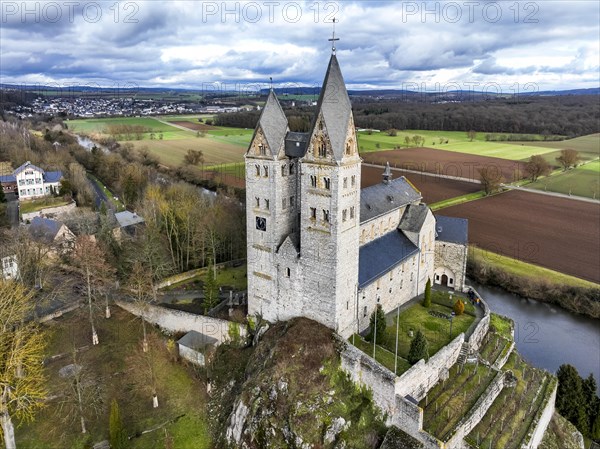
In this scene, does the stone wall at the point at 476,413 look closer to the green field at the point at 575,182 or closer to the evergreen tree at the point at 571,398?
the evergreen tree at the point at 571,398

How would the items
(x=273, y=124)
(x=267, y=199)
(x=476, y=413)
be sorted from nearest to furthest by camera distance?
(x=476, y=413), (x=273, y=124), (x=267, y=199)

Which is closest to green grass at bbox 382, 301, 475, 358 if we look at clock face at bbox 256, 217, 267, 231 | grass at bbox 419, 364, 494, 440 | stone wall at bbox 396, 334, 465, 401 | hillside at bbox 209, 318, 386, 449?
stone wall at bbox 396, 334, 465, 401

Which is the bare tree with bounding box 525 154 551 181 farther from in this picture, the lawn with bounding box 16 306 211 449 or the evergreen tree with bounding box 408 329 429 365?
the lawn with bounding box 16 306 211 449

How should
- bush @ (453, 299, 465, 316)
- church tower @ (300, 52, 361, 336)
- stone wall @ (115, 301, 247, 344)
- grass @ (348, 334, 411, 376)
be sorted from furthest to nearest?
bush @ (453, 299, 465, 316) → stone wall @ (115, 301, 247, 344) → grass @ (348, 334, 411, 376) → church tower @ (300, 52, 361, 336)

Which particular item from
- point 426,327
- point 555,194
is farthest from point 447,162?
point 426,327

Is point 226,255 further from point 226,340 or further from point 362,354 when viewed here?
point 362,354

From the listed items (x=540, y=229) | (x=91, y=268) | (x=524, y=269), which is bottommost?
(x=524, y=269)

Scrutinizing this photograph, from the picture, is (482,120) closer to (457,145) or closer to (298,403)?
(457,145)
